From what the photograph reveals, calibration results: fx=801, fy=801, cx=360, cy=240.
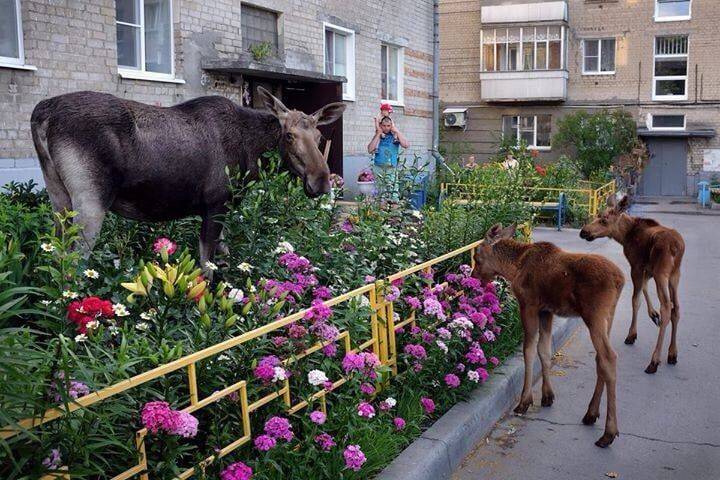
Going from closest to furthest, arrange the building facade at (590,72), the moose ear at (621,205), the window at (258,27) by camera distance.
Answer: the moose ear at (621,205) → the window at (258,27) → the building facade at (590,72)

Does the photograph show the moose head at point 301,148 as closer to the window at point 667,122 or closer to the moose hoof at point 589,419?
the moose hoof at point 589,419

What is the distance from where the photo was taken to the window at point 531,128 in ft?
120

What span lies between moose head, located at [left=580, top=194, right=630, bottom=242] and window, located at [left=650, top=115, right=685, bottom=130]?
2853 centimetres

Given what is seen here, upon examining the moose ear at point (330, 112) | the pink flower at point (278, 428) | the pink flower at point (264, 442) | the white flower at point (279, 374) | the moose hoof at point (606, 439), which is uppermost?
the moose ear at point (330, 112)

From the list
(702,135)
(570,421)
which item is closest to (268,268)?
(570,421)

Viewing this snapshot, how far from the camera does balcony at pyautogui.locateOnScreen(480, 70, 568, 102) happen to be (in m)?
35.3

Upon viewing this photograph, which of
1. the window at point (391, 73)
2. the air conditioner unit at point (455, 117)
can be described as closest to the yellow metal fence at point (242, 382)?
the window at point (391, 73)

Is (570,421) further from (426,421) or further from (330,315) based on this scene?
(330,315)

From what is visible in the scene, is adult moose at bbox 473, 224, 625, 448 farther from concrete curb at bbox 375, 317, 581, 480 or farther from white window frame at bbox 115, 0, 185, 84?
white window frame at bbox 115, 0, 185, 84

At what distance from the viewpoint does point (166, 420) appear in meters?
3.12

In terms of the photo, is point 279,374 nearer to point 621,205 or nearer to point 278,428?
point 278,428

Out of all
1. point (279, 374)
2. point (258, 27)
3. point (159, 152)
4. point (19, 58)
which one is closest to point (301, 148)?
point (159, 152)

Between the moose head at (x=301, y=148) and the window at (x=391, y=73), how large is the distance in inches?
591

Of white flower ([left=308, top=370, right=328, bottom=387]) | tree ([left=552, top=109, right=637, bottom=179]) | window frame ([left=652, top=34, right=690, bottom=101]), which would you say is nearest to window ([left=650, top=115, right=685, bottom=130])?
window frame ([left=652, top=34, right=690, bottom=101])
